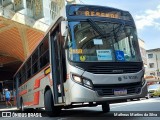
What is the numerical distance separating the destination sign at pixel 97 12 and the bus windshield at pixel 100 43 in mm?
287

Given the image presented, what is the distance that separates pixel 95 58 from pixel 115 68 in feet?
1.99

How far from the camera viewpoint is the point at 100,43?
830cm

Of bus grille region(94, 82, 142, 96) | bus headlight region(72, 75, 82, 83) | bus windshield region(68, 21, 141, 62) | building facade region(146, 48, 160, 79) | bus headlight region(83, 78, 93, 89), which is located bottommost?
bus grille region(94, 82, 142, 96)

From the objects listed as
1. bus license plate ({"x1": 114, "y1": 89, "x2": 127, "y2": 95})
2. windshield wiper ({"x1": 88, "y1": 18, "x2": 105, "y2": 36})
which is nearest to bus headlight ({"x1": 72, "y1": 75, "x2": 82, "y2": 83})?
bus license plate ({"x1": 114, "y1": 89, "x2": 127, "y2": 95})

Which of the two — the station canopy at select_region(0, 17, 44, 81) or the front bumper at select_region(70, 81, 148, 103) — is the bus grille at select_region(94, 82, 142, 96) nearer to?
the front bumper at select_region(70, 81, 148, 103)

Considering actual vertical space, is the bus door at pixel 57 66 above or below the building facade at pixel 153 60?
below

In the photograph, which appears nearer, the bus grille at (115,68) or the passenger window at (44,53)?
the bus grille at (115,68)

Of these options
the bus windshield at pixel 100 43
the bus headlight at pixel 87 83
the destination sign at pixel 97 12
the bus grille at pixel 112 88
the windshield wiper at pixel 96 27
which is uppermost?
the destination sign at pixel 97 12

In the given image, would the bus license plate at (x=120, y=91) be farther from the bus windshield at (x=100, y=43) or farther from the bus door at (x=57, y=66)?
the bus door at (x=57, y=66)

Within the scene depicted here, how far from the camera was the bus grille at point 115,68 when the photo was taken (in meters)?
7.96

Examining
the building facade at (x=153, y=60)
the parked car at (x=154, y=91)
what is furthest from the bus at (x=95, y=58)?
the building facade at (x=153, y=60)

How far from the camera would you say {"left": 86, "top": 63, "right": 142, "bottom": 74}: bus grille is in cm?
796

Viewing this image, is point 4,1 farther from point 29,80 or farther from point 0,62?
point 0,62

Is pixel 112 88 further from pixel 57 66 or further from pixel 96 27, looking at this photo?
pixel 57 66
